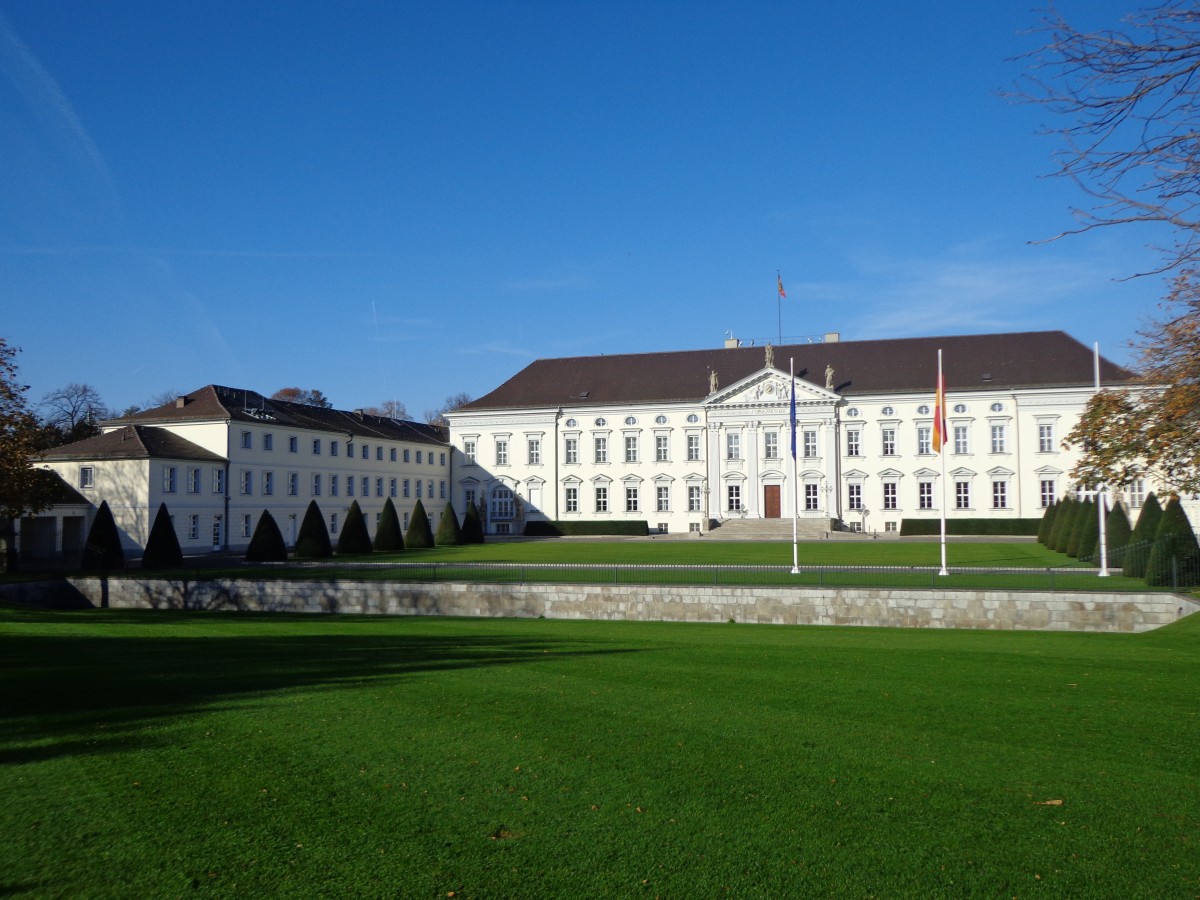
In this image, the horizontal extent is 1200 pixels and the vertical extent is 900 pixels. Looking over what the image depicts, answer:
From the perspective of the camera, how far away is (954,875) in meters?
5.77

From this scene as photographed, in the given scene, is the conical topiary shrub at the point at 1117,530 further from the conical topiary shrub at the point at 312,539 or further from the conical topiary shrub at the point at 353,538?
the conical topiary shrub at the point at 353,538

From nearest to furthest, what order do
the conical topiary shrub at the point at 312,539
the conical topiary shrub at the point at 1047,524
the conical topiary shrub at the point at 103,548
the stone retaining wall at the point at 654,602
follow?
1. the stone retaining wall at the point at 654,602
2. the conical topiary shrub at the point at 103,548
3. the conical topiary shrub at the point at 312,539
4. the conical topiary shrub at the point at 1047,524

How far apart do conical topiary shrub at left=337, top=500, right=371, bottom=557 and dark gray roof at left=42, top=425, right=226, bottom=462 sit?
29.3 ft

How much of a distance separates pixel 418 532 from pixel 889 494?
31.7 metres

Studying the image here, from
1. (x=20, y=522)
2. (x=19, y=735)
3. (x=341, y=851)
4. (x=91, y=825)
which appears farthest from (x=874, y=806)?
(x=20, y=522)

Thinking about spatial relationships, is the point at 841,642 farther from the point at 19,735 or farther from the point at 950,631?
the point at 19,735

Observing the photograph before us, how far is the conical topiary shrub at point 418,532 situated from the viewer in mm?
48750

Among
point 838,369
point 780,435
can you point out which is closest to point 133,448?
point 780,435

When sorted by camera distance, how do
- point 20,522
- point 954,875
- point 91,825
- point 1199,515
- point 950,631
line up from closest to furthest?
point 954,875, point 91,825, point 950,631, point 20,522, point 1199,515

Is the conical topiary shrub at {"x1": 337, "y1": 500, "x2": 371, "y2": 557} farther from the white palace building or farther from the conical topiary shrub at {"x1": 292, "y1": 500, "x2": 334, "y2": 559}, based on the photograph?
the white palace building

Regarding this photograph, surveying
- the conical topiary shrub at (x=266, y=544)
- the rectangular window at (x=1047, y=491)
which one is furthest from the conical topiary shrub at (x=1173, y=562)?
the rectangular window at (x=1047, y=491)

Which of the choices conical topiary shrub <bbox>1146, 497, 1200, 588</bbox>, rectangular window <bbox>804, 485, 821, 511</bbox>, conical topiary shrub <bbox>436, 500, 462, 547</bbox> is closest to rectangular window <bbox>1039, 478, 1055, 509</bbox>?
rectangular window <bbox>804, 485, 821, 511</bbox>

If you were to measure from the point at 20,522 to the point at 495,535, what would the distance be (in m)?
30.0

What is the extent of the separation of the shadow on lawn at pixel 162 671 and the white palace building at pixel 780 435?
4551 centimetres
